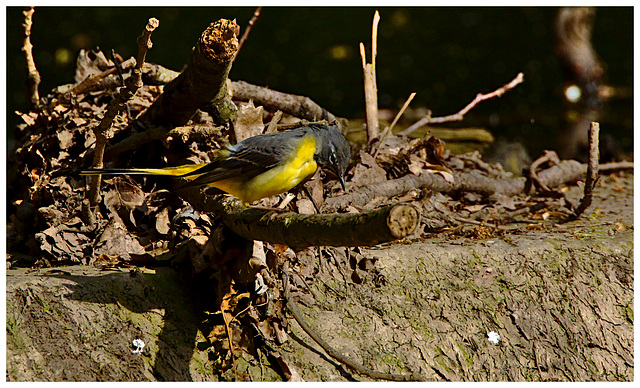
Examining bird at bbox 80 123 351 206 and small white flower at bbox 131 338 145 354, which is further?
bird at bbox 80 123 351 206

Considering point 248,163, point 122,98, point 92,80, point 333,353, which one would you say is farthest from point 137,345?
point 92,80

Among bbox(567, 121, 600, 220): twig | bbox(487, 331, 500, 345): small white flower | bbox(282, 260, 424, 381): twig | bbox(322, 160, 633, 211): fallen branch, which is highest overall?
bbox(567, 121, 600, 220): twig

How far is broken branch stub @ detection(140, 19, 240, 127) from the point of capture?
342cm

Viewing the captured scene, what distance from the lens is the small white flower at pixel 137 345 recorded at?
3.01 metres

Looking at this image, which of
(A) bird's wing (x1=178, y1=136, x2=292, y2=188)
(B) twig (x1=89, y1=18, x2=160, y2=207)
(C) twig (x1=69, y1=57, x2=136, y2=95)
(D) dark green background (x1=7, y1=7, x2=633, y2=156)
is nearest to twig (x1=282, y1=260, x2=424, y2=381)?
(A) bird's wing (x1=178, y1=136, x2=292, y2=188)

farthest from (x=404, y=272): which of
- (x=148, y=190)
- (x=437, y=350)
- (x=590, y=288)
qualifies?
(x=148, y=190)

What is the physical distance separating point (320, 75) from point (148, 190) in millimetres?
11186

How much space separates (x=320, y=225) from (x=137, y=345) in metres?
1.19

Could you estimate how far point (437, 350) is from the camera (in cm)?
344

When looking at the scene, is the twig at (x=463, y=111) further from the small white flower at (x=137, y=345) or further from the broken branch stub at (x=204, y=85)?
the small white flower at (x=137, y=345)

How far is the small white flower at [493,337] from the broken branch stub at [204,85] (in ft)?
7.09

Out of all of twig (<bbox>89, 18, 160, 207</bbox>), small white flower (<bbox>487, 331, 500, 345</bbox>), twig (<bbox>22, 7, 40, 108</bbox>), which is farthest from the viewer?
twig (<bbox>22, 7, 40, 108</bbox>)

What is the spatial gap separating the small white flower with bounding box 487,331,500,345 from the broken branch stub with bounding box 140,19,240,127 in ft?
7.09

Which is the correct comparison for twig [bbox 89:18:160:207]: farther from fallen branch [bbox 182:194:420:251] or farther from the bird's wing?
fallen branch [bbox 182:194:420:251]
